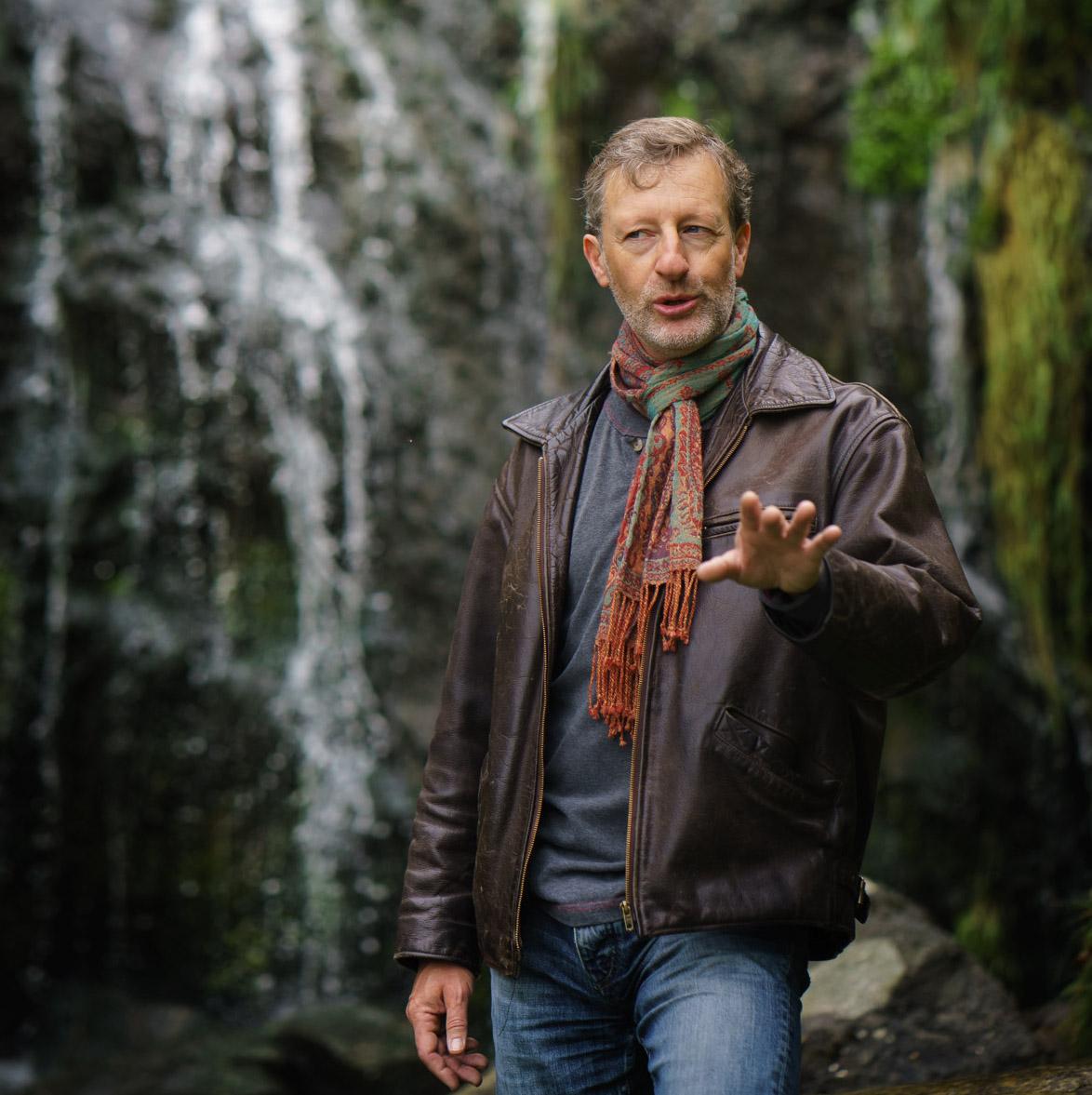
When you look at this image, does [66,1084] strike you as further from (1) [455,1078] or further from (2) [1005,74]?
(2) [1005,74]

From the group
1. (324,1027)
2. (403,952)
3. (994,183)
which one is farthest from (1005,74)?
(403,952)

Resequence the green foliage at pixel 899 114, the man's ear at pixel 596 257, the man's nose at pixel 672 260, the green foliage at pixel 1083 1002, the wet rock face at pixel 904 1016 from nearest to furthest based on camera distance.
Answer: the man's nose at pixel 672 260 < the man's ear at pixel 596 257 < the green foliage at pixel 1083 1002 < the wet rock face at pixel 904 1016 < the green foliage at pixel 899 114

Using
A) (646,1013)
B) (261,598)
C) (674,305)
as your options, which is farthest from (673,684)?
(261,598)

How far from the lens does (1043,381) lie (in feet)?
24.0

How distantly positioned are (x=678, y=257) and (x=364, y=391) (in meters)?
5.36

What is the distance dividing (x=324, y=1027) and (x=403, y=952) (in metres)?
3.94

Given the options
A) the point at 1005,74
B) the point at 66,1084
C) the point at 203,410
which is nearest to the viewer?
the point at 66,1084

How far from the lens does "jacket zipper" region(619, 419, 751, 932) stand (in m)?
2.04

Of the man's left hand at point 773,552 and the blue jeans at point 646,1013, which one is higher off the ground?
the man's left hand at point 773,552

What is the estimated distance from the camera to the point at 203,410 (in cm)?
716

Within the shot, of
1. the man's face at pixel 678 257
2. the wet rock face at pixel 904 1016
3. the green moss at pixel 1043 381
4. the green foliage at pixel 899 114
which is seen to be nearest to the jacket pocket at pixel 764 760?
the man's face at pixel 678 257

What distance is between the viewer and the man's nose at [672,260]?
2246 mm

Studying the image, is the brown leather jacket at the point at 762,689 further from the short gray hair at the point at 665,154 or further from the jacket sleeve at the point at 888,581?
the short gray hair at the point at 665,154

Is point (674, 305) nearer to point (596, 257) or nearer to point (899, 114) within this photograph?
point (596, 257)
